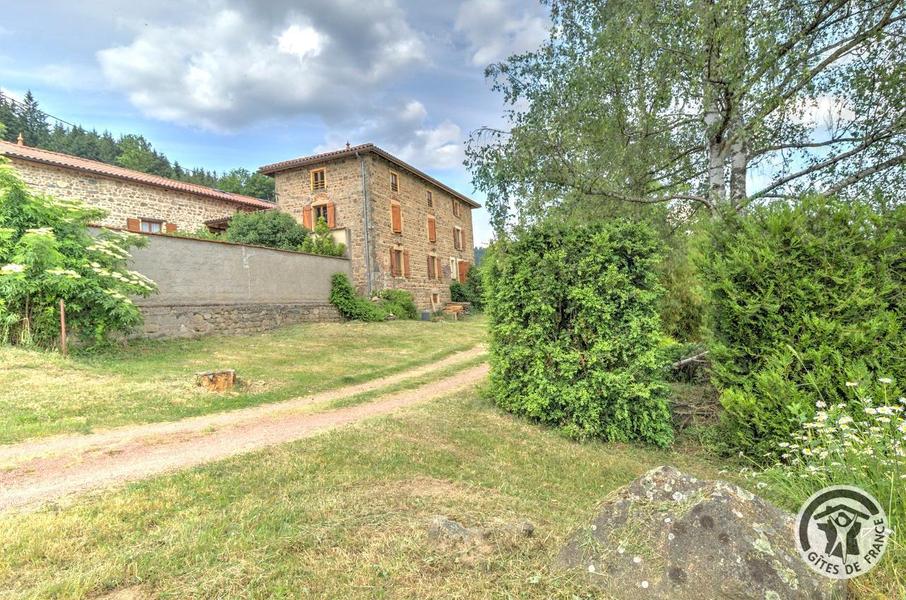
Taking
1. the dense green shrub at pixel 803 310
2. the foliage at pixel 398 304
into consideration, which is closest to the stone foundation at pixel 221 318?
the foliage at pixel 398 304

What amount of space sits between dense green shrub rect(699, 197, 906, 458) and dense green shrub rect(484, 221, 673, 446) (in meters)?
0.77

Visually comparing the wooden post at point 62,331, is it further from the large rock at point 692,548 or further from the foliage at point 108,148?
the foliage at point 108,148

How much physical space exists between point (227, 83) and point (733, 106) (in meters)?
13.8

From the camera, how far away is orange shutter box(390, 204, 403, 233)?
21492 millimetres

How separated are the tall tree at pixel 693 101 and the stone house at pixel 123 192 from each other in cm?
1607

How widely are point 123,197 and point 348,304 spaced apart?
37.7 feet

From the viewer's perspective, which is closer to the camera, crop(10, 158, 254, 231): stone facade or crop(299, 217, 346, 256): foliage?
crop(10, 158, 254, 231): stone facade

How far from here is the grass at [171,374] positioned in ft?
18.3

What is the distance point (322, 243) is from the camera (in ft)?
63.1

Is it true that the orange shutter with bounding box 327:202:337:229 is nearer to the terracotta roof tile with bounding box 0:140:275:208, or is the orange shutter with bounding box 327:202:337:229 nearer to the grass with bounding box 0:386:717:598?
the terracotta roof tile with bounding box 0:140:275:208

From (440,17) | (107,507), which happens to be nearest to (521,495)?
(107,507)

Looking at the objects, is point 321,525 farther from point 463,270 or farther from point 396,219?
point 463,270

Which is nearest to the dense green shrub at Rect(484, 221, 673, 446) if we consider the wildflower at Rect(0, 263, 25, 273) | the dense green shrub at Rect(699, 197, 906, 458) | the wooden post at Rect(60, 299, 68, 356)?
the dense green shrub at Rect(699, 197, 906, 458)

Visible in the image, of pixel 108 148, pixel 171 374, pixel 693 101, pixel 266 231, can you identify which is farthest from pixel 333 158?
pixel 108 148
